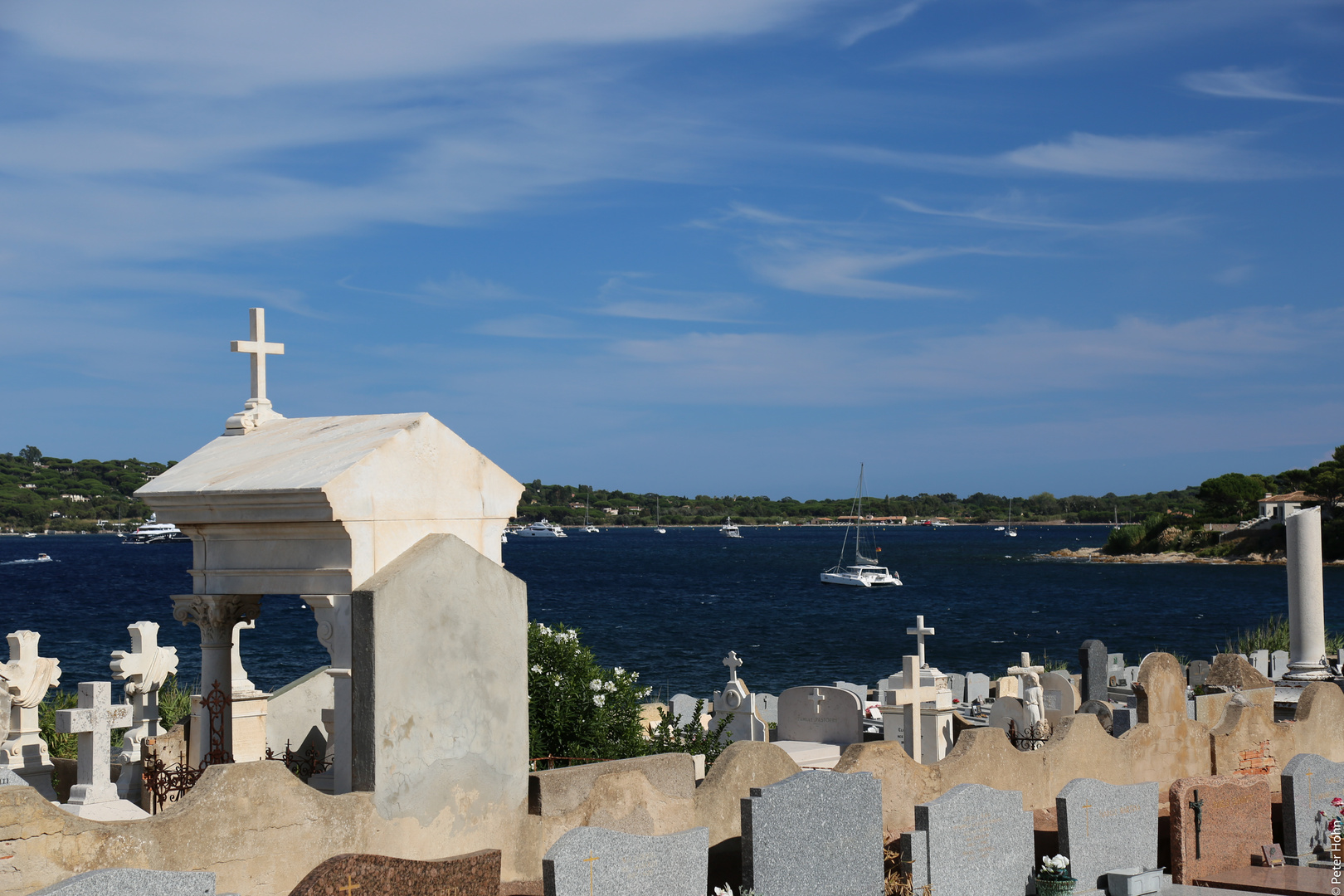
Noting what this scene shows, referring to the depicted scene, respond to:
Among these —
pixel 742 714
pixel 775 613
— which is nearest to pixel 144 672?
pixel 742 714

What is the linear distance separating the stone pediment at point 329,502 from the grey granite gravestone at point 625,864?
→ 167 cm

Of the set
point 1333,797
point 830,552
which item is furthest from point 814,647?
point 830,552

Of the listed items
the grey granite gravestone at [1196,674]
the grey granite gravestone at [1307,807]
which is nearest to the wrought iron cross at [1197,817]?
the grey granite gravestone at [1307,807]

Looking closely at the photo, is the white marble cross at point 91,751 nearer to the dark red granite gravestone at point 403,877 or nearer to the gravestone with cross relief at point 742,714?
the dark red granite gravestone at point 403,877

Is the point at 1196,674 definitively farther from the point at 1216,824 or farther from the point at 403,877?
the point at 403,877

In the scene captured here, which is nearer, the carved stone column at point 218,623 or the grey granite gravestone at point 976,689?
the carved stone column at point 218,623

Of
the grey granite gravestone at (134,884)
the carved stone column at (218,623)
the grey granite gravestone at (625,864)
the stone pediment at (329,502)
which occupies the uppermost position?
the stone pediment at (329,502)

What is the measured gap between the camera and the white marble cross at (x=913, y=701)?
51.5 feet

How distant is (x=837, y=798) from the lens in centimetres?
803

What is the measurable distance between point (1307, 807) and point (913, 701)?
5823mm

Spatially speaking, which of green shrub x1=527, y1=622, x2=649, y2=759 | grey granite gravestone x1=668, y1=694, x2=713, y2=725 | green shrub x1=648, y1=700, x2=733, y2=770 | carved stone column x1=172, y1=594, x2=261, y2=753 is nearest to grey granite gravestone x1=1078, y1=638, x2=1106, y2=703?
grey granite gravestone x1=668, y1=694, x2=713, y2=725

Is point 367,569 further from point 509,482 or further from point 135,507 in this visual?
point 135,507

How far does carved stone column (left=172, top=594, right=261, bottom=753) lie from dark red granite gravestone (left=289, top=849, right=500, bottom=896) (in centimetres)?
163

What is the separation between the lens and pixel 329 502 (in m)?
6.32
